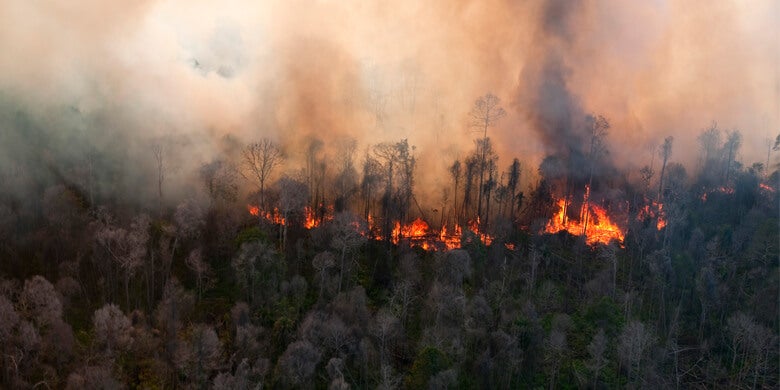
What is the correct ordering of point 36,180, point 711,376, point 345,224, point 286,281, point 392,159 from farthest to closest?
1. point 392,159
2. point 36,180
3. point 345,224
4. point 286,281
5. point 711,376

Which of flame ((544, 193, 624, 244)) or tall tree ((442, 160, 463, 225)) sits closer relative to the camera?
flame ((544, 193, 624, 244))

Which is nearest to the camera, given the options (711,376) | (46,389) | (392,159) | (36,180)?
(46,389)

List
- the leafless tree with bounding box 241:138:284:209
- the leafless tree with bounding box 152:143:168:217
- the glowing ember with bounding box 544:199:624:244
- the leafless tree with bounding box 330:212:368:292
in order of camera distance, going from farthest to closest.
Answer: the glowing ember with bounding box 544:199:624:244, the leafless tree with bounding box 241:138:284:209, the leafless tree with bounding box 152:143:168:217, the leafless tree with bounding box 330:212:368:292

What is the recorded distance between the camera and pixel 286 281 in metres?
37.0

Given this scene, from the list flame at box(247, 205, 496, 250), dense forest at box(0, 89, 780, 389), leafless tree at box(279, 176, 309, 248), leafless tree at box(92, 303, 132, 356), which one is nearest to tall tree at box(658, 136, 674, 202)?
dense forest at box(0, 89, 780, 389)

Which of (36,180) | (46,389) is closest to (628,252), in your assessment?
(46,389)

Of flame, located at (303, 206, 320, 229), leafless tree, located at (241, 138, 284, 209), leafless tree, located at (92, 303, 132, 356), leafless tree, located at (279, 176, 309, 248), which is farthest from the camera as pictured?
leafless tree, located at (241, 138, 284, 209)

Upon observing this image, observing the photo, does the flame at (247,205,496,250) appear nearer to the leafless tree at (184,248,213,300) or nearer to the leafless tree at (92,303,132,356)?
the leafless tree at (184,248,213,300)

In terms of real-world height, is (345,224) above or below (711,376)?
above

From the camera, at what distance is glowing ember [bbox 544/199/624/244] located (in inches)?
1848

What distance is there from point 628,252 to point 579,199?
6443mm

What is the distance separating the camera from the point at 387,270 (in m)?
41.1

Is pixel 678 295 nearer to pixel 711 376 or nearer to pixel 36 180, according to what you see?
pixel 711 376

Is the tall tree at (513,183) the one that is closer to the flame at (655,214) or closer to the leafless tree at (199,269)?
the flame at (655,214)
